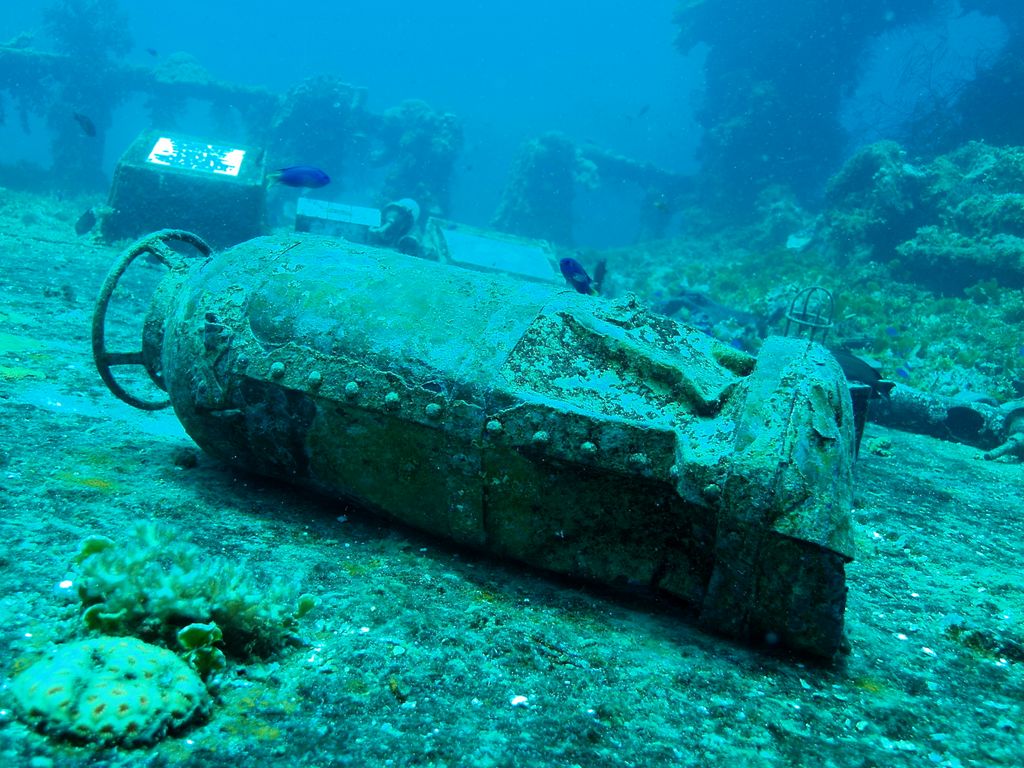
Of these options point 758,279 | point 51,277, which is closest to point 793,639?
point 51,277

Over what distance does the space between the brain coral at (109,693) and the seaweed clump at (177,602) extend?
20 cm

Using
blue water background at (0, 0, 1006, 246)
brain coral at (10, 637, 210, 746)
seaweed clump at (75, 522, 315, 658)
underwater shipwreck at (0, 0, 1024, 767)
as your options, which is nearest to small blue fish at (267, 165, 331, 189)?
underwater shipwreck at (0, 0, 1024, 767)

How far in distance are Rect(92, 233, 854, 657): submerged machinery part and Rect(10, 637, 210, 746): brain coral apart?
147cm

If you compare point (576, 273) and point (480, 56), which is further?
point (480, 56)

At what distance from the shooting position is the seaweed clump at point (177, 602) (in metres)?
1.99

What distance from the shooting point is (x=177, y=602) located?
2004 mm

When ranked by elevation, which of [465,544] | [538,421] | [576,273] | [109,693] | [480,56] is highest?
[480,56]

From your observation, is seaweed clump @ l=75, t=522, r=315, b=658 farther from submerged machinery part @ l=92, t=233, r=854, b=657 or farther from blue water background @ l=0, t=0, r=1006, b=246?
blue water background @ l=0, t=0, r=1006, b=246

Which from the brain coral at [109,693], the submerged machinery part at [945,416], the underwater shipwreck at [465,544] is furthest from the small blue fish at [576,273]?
the brain coral at [109,693]

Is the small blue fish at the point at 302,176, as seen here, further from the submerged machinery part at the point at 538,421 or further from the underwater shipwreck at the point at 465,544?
the submerged machinery part at the point at 538,421

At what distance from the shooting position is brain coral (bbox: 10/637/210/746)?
154cm

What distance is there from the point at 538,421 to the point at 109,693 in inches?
71.1

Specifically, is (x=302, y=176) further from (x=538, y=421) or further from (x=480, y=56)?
(x=480, y=56)

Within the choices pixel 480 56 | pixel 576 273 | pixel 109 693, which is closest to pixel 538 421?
pixel 109 693
